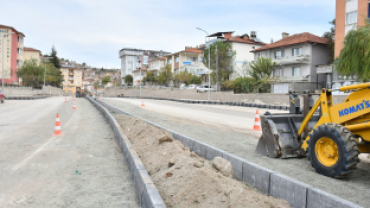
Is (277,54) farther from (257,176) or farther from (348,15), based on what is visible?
(257,176)

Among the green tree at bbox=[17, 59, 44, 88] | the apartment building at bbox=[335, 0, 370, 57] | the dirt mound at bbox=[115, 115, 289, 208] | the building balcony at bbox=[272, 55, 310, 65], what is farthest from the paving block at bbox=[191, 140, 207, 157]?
the green tree at bbox=[17, 59, 44, 88]

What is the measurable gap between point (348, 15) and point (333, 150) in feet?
119

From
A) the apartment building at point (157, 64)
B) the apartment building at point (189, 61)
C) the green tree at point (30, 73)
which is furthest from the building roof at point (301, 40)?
the green tree at point (30, 73)

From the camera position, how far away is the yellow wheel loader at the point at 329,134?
16.5ft

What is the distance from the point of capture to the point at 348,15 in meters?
35.4

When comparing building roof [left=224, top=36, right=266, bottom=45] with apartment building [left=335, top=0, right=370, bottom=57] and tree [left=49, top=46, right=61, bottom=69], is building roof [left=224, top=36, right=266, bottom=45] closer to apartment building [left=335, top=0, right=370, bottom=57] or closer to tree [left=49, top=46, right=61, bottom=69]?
apartment building [left=335, top=0, right=370, bottom=57]

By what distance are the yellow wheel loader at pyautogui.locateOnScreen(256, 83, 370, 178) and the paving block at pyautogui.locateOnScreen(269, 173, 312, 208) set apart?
4.14 ft

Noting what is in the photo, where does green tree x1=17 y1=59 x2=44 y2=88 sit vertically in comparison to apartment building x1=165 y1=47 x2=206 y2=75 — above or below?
below

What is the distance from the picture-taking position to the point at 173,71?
265 feet

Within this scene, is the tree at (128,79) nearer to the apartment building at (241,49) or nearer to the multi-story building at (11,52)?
the multi-story building at (11,52)

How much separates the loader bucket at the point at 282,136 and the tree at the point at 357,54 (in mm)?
19926

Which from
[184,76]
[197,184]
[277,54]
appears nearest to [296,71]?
[277,54]

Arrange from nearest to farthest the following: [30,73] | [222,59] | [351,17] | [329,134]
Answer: [329,134] → [351,17] → [222,59] → [30,73]

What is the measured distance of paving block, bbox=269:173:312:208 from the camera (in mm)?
4086
